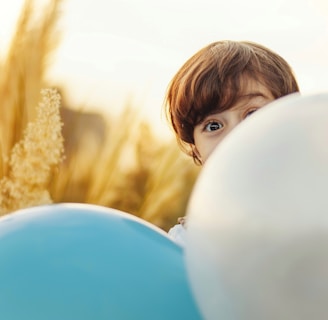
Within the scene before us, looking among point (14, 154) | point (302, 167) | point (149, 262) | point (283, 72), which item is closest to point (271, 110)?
point (302, 167)

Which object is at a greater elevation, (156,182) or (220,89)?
(220,89)

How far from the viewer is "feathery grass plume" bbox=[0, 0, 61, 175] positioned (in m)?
5.38

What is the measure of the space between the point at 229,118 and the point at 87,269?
76cm

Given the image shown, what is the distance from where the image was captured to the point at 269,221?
76 centimetres

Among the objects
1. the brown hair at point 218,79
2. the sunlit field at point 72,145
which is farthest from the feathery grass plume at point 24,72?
the brown hair at point 218,79

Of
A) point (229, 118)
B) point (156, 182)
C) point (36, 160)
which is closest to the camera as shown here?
point (229, 118)

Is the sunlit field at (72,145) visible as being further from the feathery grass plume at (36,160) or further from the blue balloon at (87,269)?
the blue balloon at (87,269)

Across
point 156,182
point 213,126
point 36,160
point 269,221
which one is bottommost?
point 156,182

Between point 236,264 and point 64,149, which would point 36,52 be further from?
point 236,264

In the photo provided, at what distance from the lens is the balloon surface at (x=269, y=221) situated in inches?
29.6

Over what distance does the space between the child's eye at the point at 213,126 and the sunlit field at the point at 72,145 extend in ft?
12.0

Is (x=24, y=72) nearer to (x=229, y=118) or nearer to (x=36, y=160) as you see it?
(x=36, y=160)

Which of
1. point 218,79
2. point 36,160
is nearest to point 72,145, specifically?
point 36,160

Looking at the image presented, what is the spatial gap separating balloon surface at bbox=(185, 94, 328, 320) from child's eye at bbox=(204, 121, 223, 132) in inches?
31.6
